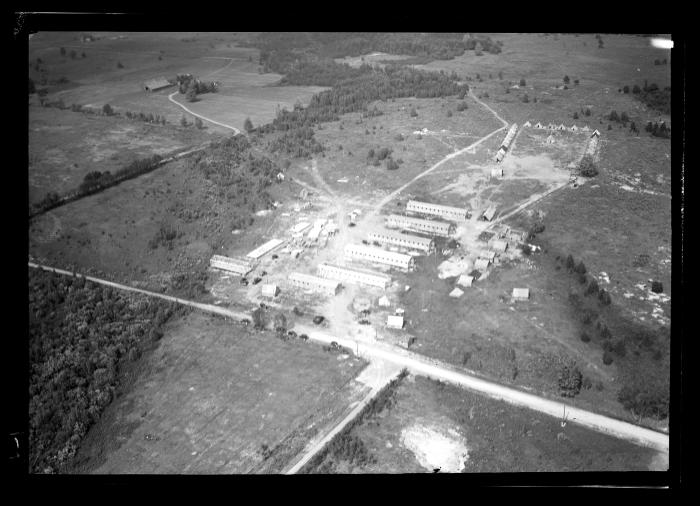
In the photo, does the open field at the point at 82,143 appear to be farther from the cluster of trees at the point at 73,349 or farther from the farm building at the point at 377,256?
the farm building at the point at 377,256

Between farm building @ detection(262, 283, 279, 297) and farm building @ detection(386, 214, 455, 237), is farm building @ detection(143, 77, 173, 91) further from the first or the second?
farm building @ detection(386, 214, 455, 237)

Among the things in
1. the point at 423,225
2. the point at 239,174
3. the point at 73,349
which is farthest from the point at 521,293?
the point at 73,349

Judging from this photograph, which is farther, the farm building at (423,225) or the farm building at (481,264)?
the farm building at (423,225)

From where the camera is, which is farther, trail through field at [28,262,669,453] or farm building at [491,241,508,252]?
farm building at [491,241,508,252]

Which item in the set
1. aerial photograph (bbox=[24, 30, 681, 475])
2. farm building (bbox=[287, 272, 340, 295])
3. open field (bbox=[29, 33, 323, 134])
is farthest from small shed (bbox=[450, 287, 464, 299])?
open field (bbox=[29, 33, 323, 134])

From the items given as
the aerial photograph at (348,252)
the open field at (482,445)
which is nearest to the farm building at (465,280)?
the aerial photograph at (348,252)

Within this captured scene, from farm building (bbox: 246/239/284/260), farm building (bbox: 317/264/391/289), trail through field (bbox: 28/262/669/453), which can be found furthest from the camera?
farm building (bbox: 246/239/284/260)
